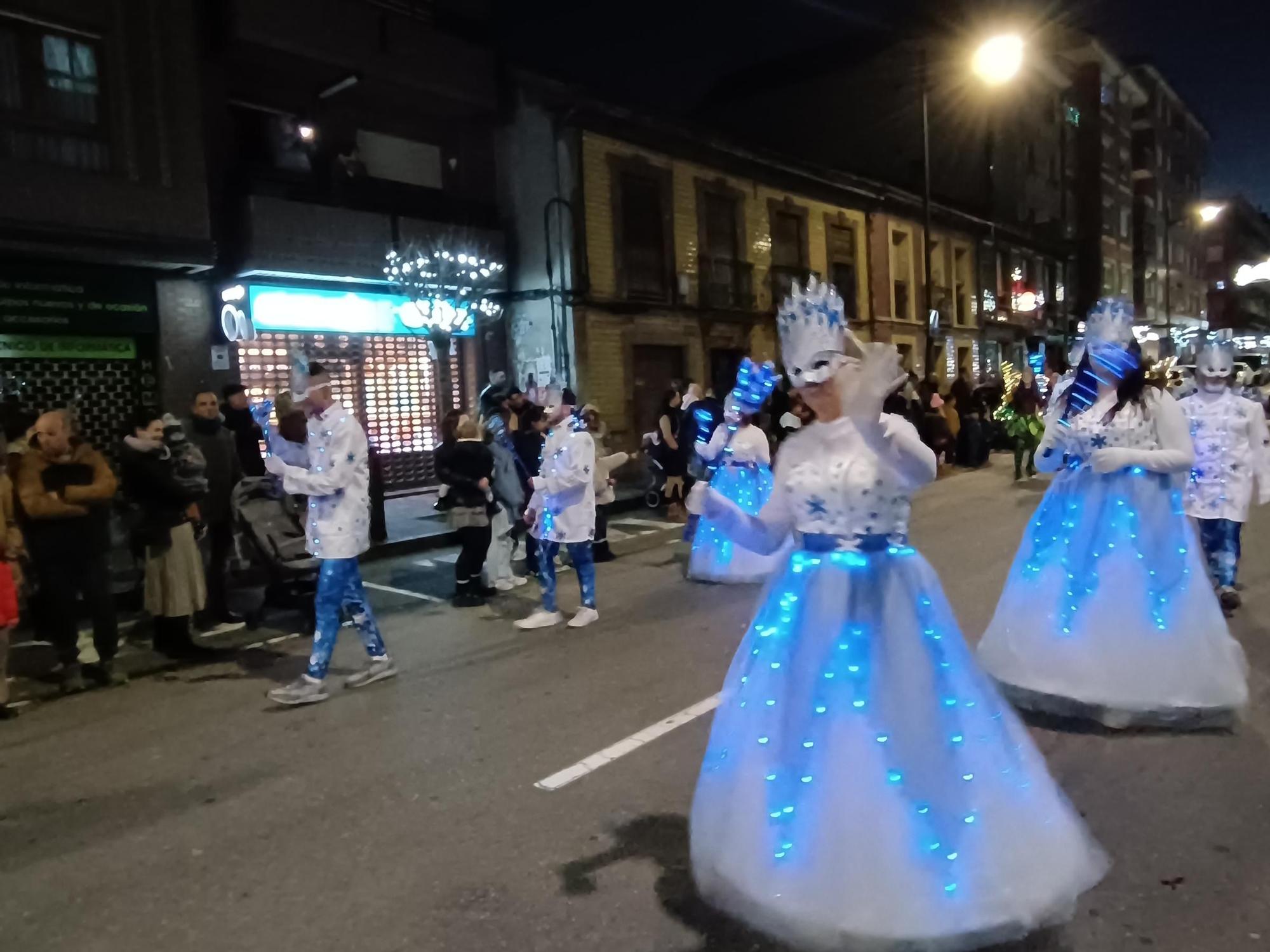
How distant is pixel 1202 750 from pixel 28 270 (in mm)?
12573

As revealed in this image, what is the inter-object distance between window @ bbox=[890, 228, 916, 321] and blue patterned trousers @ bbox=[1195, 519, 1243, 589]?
2262cm

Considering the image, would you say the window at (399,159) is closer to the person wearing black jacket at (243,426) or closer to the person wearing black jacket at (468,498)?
the person wearing black jacket at (243,426)

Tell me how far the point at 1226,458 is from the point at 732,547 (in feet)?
12.8

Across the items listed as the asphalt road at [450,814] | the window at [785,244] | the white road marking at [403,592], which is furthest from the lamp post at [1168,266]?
the asphalt road at [450,814]

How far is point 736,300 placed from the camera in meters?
23.2

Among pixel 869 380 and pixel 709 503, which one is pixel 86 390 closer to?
pixel 709 503

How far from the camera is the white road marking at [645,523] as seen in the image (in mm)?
13266

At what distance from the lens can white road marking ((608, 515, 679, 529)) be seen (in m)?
13.3

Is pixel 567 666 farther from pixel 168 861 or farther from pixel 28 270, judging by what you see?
pixel 28 270

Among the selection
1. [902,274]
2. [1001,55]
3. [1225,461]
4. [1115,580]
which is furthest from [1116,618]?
[902,274]

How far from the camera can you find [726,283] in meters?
23.1

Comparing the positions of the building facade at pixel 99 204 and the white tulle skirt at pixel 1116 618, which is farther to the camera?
the building facade at pixel 99 204

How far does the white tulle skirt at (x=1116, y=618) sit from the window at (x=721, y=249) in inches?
689

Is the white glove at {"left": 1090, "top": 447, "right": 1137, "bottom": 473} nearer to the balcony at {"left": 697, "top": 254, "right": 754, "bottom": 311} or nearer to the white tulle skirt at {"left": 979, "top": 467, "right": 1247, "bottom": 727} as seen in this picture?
the white tulle skirt at {"left": 979, "top": 467, "right": 1247, "bottom": 727}
